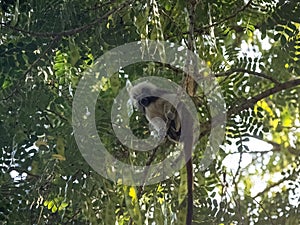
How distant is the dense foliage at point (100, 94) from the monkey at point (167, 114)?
0.22ft

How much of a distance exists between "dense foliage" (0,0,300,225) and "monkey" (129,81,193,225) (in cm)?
7

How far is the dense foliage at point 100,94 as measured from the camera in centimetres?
248

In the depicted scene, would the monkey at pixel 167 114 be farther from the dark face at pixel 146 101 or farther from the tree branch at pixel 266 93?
the tree branch at pixel 266 93

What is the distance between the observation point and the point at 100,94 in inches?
106

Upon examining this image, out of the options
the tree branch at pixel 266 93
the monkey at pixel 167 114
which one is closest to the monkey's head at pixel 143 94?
the monkey at pixel 167 114

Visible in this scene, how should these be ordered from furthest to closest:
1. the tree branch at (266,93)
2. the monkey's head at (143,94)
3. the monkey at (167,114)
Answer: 1. the monkey's head at (143,94)
2. the tree branch at (266,93)
3. the monkey at (167,114)

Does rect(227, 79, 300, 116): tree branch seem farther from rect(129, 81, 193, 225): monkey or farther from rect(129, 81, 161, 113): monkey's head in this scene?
rect(129, 81, 161, 113): monkey's head

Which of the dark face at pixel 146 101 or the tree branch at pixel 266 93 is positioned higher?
the dark face at pixel 146 101

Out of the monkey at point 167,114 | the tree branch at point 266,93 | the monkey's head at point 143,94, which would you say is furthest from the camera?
the monkey's head at point 143,94

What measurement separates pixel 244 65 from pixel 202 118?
0.33 meters

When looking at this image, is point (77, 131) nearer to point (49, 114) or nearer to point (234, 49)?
point (49, 114)

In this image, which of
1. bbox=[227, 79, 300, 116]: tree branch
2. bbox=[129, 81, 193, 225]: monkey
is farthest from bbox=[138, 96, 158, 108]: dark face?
bbox=[227, 79, 300, 116]: tree branch

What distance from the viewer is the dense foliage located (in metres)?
2.48

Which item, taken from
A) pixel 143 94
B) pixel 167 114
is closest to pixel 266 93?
pixel 167 114
